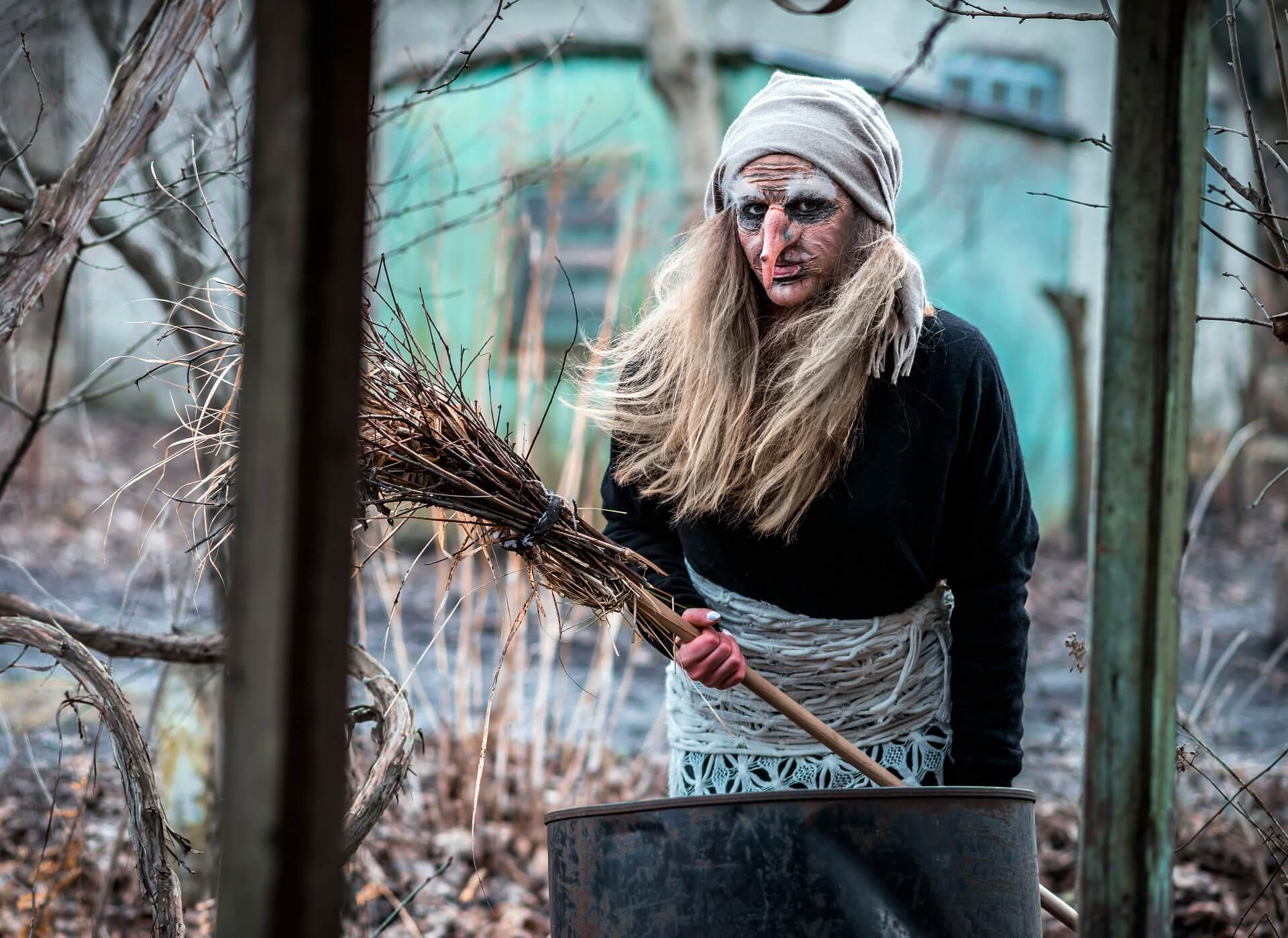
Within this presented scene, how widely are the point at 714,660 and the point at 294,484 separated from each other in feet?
4.47

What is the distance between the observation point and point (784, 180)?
2354mm

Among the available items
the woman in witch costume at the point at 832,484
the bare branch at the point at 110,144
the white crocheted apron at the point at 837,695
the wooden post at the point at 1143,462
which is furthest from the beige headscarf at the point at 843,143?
the bare branch at the point at 110,144

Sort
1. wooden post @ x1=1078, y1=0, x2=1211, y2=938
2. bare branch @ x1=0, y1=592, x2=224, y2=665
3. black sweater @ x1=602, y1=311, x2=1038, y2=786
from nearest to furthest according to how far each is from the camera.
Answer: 1. wooden post @ x1=1078, y1=0, x2=1211, y2=938
2. black sweater @ x1=602, y1=311, x2=1038, y2=786
3. bare branch @ x1=0, y1=592, x2=224, y2=665

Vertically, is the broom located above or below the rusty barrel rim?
above

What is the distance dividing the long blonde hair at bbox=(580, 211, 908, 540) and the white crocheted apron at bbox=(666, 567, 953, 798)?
228mm

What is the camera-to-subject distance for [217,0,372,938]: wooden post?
3.35 ft

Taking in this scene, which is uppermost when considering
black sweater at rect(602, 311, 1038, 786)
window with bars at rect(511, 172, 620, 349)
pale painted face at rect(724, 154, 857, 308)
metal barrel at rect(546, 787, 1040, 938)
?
window with bars at rect(511, 172, 620, 349)

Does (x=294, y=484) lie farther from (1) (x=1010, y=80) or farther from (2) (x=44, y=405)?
(1) (x=1010, y=80)

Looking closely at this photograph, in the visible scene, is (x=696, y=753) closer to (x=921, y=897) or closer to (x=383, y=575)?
(x=921, y=897)

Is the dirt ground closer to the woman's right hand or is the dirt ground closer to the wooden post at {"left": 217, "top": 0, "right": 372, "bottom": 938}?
the woman's right hand

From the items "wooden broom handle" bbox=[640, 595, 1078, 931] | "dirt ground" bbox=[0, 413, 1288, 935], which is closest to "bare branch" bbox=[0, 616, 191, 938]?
"dirt ground" bbox=[0, 413, 1288, 935]

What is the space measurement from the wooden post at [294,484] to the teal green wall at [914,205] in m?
6.88

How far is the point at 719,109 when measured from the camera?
32.7ft

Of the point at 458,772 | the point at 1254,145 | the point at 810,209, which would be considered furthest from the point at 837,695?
the point at 458,772
